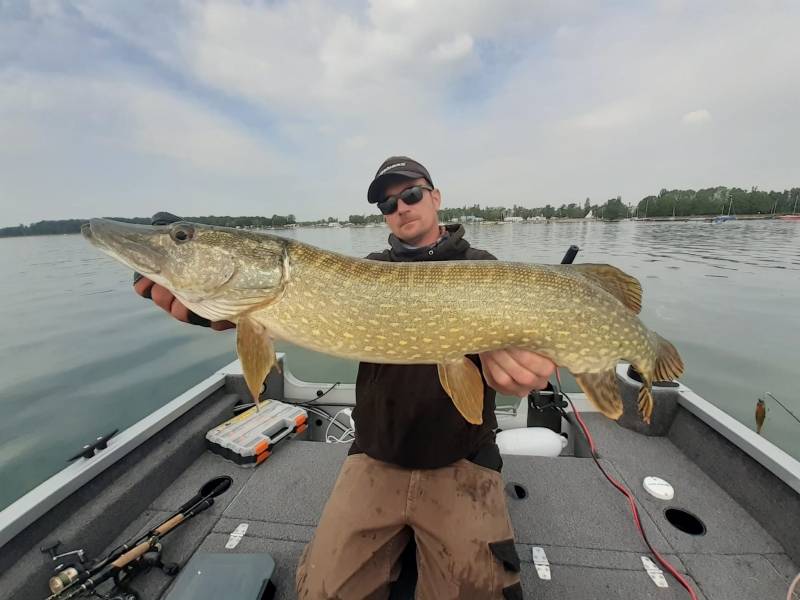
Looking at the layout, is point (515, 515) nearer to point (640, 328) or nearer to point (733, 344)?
point (640, 328)

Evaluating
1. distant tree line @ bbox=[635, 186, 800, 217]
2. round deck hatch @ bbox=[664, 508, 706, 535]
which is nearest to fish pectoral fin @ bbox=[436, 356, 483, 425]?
round deck hatch @ bbox=[664, 508, 706, 535]

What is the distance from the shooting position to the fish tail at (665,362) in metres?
1.55

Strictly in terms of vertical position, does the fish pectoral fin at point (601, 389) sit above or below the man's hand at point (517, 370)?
below

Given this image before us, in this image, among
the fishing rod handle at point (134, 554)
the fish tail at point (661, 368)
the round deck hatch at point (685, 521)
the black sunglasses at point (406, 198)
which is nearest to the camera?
the fishing rod handle at point (134, 554)

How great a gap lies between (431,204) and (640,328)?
1.32 m

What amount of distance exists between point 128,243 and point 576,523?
2.31m

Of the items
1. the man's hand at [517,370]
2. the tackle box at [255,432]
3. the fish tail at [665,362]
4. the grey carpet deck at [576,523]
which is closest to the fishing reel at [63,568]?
the grey carpet deck at [576,523]

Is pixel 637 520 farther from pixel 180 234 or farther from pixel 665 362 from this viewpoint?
pixel 180 234

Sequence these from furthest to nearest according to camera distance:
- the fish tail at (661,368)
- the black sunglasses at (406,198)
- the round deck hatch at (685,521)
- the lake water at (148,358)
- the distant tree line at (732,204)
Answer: the distant tree line at (732,204)
the lake water at (148,358)
the black sunglasses at (406,198)
the round deck hatch at (685,521)
the fish tail at (661,368)

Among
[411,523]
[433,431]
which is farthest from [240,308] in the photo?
[411,523]

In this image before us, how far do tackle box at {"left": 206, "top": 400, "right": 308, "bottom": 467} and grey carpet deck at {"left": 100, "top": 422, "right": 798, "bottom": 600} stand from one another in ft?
0.26

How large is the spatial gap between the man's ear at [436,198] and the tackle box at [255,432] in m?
1.70

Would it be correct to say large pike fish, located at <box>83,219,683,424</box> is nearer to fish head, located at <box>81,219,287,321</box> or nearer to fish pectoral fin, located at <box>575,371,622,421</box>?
fish head, located at <box>81,219,287,321</box>

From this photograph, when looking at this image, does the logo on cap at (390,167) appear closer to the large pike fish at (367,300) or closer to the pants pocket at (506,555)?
the large pike fish at (367,300)
